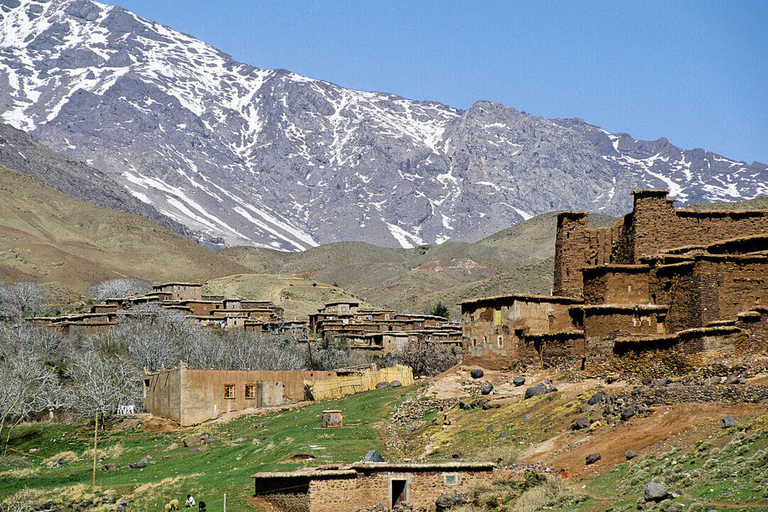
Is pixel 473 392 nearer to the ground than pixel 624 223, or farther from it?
nearer to the ground

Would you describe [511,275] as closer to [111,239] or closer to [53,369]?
[53,369]

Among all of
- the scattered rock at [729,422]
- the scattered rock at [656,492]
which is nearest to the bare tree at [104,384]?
the scattered rock at [729,422]

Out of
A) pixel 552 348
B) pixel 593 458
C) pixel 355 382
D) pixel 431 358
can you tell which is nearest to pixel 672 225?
pixel 552 348

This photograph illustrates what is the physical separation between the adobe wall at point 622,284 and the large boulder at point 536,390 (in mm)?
3970

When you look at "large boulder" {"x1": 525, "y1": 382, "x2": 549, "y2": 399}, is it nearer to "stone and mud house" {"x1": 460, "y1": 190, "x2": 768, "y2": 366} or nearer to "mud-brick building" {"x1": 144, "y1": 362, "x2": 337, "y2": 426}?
"stone and mud house" {"x1": 460, "y1": 190, "x2": 768, "y2": 366}

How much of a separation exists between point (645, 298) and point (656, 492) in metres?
14.6

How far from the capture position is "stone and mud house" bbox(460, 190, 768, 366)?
30641mm

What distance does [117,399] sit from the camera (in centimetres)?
5312

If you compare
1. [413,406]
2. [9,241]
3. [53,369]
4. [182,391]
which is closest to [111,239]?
[9,241]

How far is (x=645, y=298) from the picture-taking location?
34.3 m

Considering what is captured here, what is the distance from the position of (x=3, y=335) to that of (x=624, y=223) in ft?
166

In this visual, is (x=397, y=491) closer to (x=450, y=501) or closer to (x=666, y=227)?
(x=450, y=501)

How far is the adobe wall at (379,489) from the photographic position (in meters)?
26.3

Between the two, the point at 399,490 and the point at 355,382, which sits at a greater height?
the point at 355,382
